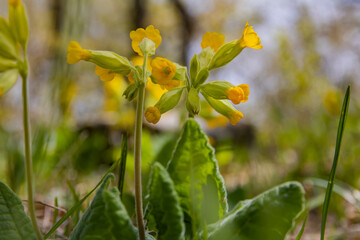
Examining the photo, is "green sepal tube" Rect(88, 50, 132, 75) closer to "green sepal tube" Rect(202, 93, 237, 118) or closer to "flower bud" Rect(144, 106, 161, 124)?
"flower bud" Rect(144, 106, 161, 124)

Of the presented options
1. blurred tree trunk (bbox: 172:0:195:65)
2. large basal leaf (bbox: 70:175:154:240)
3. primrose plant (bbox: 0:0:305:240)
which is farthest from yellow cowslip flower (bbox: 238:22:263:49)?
blurred tree trunk (bbox: 172:0:195:65)

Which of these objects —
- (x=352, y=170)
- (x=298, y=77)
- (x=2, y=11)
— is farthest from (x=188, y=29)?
(x=352, y=170)

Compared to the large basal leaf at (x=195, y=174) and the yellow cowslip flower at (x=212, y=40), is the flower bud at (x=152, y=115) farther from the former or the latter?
the yellow cowslip flower at (x=212, y=40)

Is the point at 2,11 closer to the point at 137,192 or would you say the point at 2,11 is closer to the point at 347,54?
the point at 347,54

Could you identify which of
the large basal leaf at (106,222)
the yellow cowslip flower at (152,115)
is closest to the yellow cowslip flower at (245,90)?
the yellow cowslip flower at (152,115)

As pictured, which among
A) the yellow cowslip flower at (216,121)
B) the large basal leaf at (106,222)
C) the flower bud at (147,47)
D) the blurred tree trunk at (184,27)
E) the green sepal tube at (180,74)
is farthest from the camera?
the blurred tree trunk at (184,27)

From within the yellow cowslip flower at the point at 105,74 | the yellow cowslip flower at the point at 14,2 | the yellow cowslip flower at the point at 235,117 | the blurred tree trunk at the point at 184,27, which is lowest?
the yellow cowslip flower at the point at 235,117
